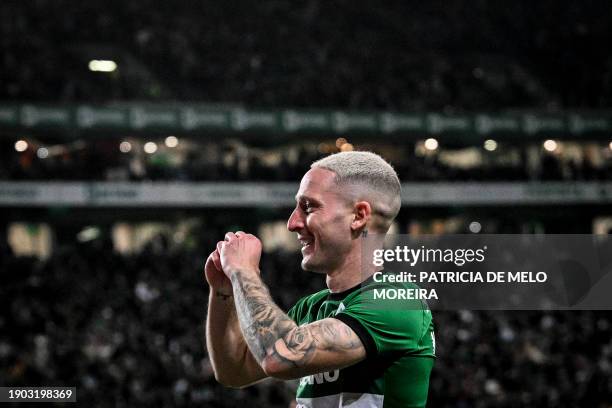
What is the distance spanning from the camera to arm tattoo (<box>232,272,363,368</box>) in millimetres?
2650

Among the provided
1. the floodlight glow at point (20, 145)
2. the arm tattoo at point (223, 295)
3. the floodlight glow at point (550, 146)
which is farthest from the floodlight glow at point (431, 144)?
the arm tattoo at point (223, 295)

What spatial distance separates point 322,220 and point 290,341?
38cm

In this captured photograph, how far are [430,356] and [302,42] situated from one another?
33.9 meters

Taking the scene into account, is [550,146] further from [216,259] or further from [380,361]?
[380,361]

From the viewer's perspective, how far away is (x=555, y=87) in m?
39.6

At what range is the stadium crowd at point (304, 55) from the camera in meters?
31.2

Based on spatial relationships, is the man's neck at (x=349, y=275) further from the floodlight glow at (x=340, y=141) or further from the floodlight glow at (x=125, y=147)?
the floodlight glow at (x=340, y=141)

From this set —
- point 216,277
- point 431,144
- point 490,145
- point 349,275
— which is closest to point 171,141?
point 431,144

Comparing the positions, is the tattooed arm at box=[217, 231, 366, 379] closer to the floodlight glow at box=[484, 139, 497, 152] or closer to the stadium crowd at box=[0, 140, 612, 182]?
the stadium crowd at box=[0, 140, 612, 182]

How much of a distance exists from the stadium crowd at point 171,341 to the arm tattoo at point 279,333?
43.5ft

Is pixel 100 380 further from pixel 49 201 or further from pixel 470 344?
pixel 49 201

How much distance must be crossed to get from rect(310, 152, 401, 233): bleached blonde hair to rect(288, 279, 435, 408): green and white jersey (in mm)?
227

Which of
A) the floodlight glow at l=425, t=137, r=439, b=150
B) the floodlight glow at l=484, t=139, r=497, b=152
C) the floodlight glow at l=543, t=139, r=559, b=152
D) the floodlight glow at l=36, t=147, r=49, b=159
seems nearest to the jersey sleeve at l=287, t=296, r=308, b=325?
the floodlight glow at l=36, t=147, r=49, b=159

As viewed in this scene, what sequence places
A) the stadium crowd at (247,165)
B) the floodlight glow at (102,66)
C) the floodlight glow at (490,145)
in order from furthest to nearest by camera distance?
the floodlight glow at (490,145) < the floodlight glow at (102,66) < the stadium crowd at (247,165)
